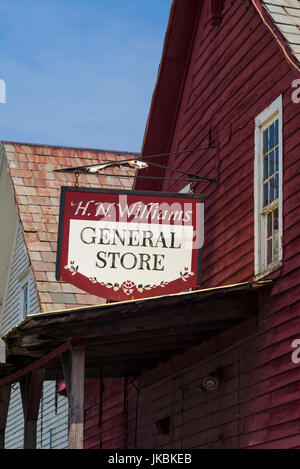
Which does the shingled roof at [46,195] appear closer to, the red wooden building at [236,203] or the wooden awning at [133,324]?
the red wooden building at [236,203]

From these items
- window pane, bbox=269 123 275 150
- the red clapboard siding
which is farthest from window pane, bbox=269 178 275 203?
the red clapboard siding

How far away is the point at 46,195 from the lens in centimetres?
2266

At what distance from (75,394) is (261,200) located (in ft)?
11.7

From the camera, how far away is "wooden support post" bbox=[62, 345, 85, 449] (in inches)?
443

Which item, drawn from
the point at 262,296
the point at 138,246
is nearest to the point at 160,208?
the point at 138,246

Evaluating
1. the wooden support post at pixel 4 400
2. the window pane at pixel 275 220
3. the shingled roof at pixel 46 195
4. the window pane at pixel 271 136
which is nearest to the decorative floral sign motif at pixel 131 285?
the window pane at pixel 275 220

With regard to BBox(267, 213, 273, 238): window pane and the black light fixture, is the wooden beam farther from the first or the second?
BBox(267, 213, 273, 238): window pane

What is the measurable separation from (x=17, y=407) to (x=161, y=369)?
1027 cm

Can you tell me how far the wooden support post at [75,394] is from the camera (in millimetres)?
11250

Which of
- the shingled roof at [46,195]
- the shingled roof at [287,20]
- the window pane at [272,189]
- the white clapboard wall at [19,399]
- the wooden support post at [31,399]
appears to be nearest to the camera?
the shingled roof at [287,20]

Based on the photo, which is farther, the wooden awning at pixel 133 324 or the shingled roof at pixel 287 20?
the shingled roof at pixel 287 20

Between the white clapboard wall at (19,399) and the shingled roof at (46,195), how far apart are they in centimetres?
153

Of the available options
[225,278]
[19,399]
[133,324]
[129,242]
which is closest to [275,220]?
[225,278]

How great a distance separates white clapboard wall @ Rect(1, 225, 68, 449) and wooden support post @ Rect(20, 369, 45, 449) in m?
6.28
